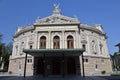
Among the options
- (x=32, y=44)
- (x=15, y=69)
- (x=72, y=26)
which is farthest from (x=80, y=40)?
(x=15, y=69)

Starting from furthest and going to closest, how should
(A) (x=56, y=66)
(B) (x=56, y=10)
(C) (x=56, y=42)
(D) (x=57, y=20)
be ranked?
1. (B) (x=56, y=10)
2. (D) (x=57, y=20)
3. (C) (x=56, y=42)
4. (A) (x=56, y=66)

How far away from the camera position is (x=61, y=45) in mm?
32719

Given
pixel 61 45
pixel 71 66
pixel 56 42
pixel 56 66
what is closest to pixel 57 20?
pixel 56 42

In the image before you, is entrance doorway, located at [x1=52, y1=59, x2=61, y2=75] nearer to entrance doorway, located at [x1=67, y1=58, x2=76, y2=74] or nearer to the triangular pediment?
entrance doorway, located at [x1=67, y1=58, x2=76, y2=74]

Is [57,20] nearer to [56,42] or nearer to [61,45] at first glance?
[56,42]

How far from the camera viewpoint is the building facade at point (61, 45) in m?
32.1

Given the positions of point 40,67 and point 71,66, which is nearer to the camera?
point 71,66

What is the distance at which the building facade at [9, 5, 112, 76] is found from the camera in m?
32.1

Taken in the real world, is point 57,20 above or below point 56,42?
above

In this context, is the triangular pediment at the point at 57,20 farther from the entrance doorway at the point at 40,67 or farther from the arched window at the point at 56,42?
the entrance doorway at the point at 40,67

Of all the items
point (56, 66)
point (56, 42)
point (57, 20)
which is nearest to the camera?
point (56, 66)

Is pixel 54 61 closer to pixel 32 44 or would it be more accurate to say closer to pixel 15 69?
pixel 32 44

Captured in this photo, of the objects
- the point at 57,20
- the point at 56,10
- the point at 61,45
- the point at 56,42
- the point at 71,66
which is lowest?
the point at 71,66

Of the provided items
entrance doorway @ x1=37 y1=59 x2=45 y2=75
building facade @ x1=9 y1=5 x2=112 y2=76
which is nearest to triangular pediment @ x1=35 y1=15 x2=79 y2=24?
building facade @ x1=9 y1=5 x2=112 y2=76
